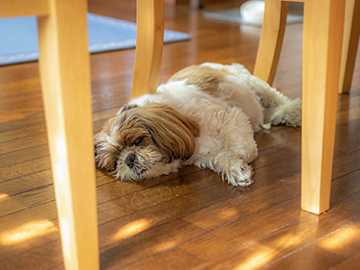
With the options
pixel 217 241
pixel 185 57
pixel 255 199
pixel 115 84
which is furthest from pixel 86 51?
pixel 185 57

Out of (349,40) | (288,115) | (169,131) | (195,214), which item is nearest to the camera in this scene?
(195,214)

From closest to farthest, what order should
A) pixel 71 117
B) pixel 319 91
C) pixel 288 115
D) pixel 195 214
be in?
1. pixel 71 117
2. pixel 319 91
3. pixel 195 214
4. pixel 288 115

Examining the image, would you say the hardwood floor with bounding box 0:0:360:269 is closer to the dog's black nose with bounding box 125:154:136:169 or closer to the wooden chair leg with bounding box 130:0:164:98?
the dog's black nose with bounding box 125:154:136:169

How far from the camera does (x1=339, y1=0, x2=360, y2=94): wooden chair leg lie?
261cm

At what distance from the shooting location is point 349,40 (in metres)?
2.66

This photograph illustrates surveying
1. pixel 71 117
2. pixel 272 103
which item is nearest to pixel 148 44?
pixel 272 103

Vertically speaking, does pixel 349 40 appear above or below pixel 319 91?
below

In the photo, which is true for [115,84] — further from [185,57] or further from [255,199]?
[255,199]

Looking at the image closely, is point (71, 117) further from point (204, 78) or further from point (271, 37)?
point (271, 37)

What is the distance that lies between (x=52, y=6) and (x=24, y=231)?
2.39ft

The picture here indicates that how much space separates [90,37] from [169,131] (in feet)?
9.86

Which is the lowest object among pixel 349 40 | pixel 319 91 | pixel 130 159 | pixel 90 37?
pixel 90 37

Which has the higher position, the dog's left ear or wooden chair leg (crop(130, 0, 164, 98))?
wooden chair leg (crop(130, 0, 164, 98))

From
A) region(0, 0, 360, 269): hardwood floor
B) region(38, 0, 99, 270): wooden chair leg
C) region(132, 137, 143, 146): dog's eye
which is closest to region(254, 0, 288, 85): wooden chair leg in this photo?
region(0, 0, 360, 269): hardwood floor
